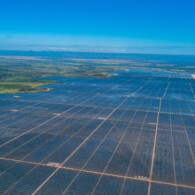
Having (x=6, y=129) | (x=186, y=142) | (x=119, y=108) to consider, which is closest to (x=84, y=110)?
(x=119, y=108)

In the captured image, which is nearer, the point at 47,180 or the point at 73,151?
the point at 47,180

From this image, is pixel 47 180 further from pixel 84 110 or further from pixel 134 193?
pixel 84 110

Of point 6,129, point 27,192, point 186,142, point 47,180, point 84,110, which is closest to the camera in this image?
point 27,192

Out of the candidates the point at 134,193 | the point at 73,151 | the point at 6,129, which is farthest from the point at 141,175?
the point at 6,129

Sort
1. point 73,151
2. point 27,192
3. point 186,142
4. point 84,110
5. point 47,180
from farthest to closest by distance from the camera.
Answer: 1. point 84,110
2. point 186,142
3. point 73,151
4. point 47,180
5. point 27,192
